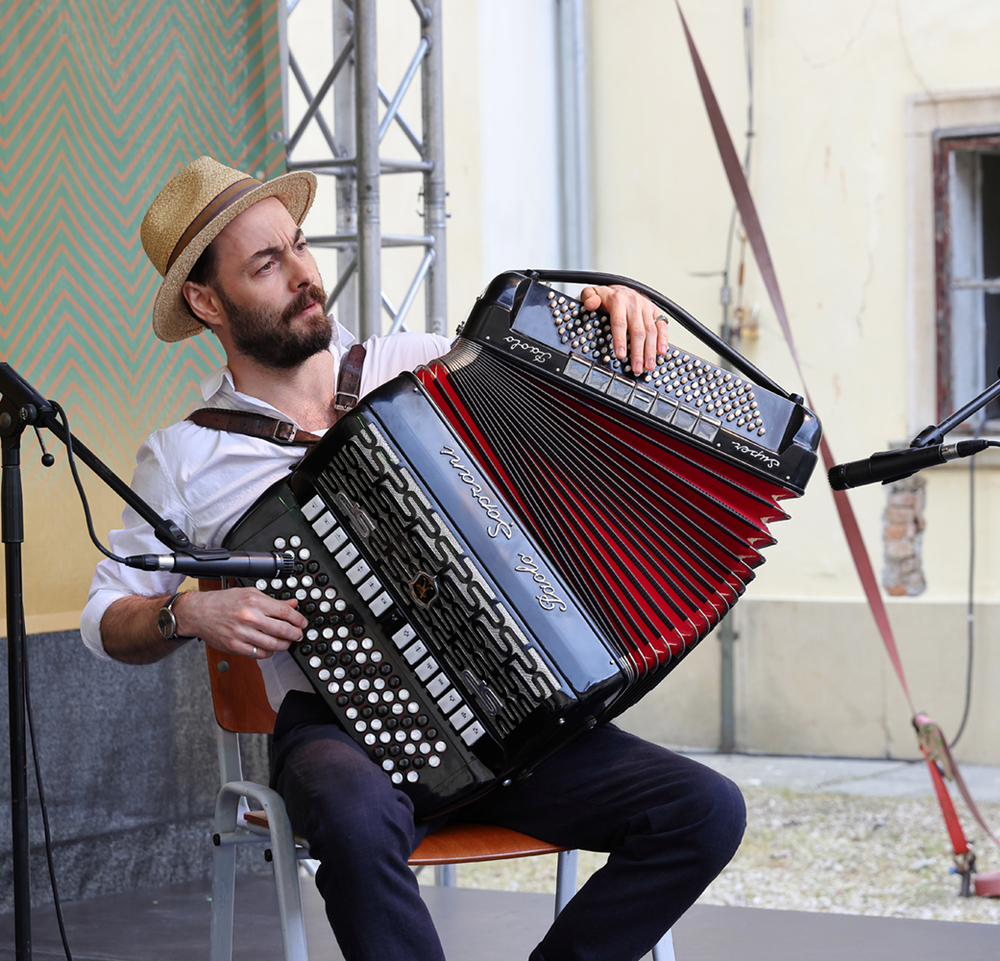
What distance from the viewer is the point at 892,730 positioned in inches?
217

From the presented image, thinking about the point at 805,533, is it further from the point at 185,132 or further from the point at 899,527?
the point at 185,132

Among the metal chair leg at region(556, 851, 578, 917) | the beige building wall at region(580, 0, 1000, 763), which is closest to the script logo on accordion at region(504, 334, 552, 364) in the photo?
the metal chair leg at region(556, 851, 578, 917)

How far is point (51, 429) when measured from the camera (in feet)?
5.24

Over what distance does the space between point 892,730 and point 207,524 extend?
13.8 feet

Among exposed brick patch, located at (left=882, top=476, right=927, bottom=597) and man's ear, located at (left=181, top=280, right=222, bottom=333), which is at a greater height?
man's ear, located at (left=181, top=280, right=222, bottom=333)

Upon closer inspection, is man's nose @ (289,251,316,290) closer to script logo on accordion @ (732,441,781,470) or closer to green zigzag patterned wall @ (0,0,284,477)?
script logo on accordion @ (732,441,781,470)

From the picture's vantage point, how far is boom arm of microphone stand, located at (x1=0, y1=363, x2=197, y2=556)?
61.3 inches

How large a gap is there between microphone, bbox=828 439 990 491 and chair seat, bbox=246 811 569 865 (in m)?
0.64

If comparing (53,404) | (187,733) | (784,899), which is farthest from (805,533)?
(53,404)

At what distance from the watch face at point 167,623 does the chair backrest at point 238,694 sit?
0.72 feet

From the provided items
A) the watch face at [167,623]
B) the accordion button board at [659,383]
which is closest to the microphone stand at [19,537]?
the watch face at [167,623]

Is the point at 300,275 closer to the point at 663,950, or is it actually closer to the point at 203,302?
the point at 203,302

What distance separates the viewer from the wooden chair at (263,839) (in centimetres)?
170

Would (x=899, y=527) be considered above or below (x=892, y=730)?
above
